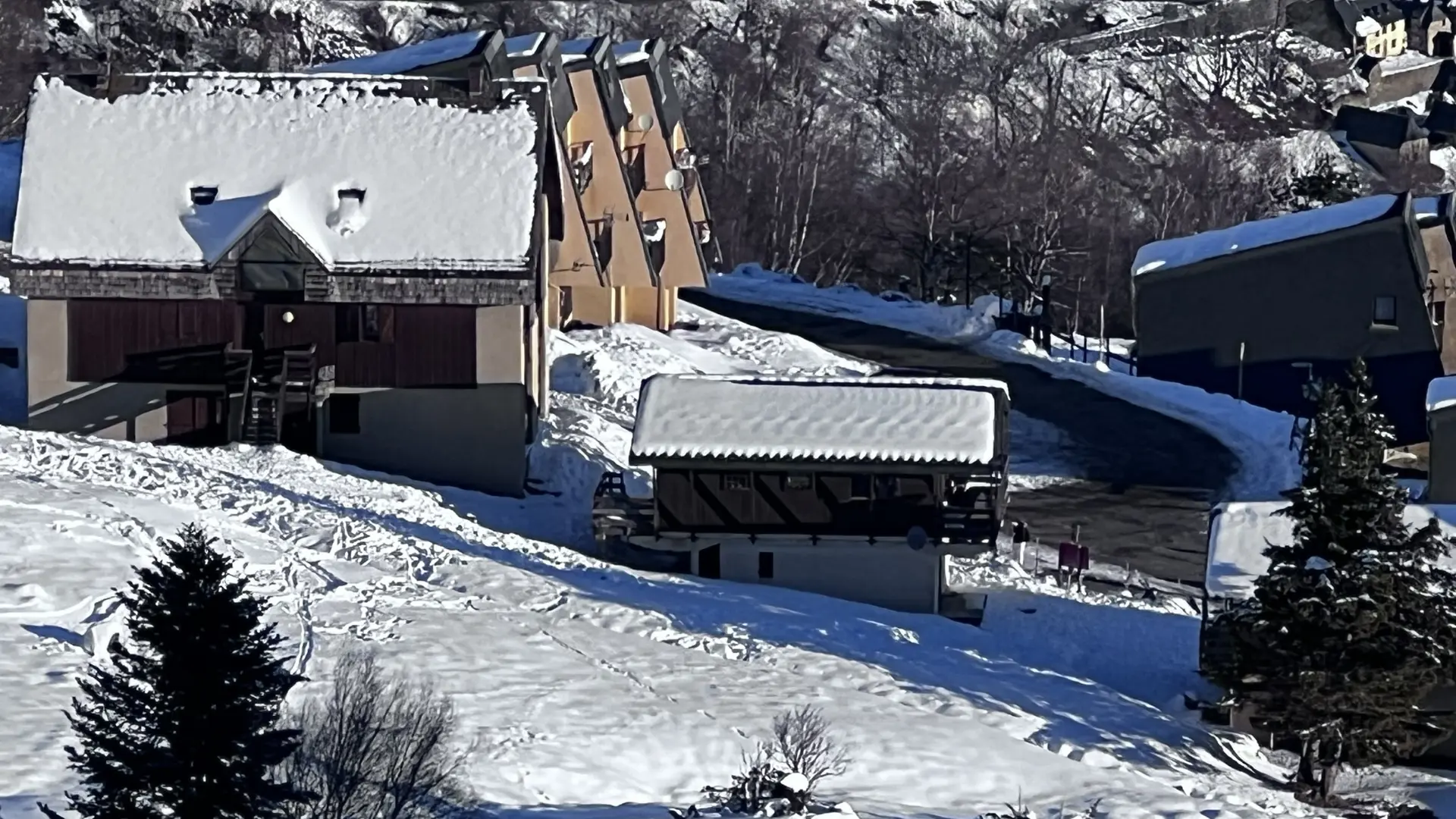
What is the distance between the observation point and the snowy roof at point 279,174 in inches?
1555

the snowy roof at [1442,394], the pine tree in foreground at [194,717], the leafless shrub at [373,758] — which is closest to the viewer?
the pine tree in foreground at [194,717]

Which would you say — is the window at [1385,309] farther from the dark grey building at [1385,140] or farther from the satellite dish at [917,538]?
the dark grey building at [1385,140]

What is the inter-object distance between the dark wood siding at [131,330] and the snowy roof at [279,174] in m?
0.84

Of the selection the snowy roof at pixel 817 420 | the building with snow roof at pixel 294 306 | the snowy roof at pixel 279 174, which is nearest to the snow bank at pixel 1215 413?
the snowy roof at pixel 817 420

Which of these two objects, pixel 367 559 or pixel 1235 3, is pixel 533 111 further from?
pixel 1235 3

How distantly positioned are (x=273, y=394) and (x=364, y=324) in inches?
85.9

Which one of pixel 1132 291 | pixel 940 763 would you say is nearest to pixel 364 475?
pixel 940 763

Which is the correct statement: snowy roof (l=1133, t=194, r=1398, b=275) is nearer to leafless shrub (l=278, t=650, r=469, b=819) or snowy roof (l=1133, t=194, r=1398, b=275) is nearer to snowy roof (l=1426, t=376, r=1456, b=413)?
snowy roof (l=1426, t=376, r=1456, b=413)

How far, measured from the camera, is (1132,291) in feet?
189

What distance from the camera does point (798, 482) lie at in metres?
36.0

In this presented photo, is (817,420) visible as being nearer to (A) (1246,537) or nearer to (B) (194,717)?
(A) (1246,537)

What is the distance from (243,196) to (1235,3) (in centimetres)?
10070

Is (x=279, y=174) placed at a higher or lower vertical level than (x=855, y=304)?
higher

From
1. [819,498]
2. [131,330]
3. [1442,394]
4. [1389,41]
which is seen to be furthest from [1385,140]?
[131,330]
